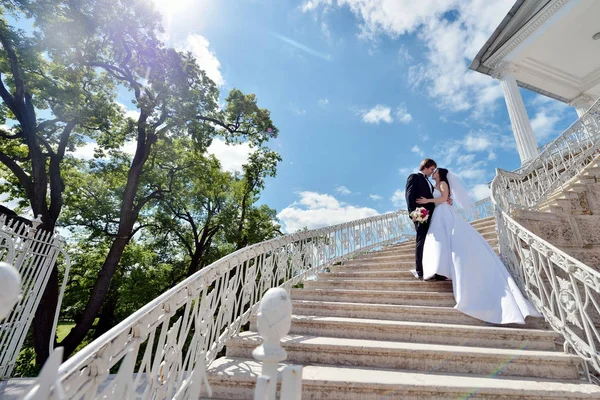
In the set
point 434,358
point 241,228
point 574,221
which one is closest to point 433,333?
point 434,358

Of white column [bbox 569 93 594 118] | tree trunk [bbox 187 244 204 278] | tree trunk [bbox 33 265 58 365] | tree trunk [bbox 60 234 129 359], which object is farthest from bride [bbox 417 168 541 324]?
white column [bbox 569 93 594 118]

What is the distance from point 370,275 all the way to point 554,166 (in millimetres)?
5536

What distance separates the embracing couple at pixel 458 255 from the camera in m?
3.44

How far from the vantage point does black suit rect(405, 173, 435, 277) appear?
4707 mm

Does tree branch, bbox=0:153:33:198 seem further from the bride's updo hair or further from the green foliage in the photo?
the bride's updo hair

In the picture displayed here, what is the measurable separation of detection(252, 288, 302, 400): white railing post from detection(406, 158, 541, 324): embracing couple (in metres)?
3.47

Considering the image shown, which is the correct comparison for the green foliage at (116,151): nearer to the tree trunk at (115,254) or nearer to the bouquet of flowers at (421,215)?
the tree trunk at (115,254)

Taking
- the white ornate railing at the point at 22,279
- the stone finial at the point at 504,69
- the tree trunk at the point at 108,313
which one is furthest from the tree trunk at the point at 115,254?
the stone finial at the point at 504,69

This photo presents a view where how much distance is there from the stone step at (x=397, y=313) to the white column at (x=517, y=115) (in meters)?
10.9

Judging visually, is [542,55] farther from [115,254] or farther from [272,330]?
[115,254]

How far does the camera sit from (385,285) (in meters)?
4.82

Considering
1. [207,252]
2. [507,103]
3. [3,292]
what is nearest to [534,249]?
[3,292]

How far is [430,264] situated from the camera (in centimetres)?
433

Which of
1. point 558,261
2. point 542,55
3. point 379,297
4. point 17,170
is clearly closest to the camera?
point 558,261
